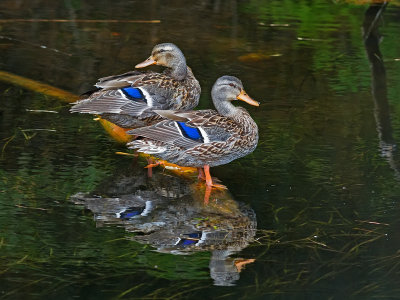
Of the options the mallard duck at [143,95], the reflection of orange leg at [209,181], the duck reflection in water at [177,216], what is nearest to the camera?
the duck reflection in water at [177,216]

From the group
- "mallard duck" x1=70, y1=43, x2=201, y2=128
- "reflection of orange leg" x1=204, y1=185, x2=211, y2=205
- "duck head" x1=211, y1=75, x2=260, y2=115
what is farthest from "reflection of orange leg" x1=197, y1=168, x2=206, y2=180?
"mallard duck" x1=70, y1=43, x2=201, y2=128

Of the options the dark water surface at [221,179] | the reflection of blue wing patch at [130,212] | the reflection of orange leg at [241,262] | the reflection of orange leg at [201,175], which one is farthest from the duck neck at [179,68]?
the reflection of orange leg at [241,262]

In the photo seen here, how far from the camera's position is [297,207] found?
256 inches

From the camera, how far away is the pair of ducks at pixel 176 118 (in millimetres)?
6961

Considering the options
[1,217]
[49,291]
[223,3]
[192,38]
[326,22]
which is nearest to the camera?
[49,291]

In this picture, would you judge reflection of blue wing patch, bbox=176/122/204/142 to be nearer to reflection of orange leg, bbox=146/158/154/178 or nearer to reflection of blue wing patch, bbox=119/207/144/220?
reflection of orange leg, bbox=146/158/154/178

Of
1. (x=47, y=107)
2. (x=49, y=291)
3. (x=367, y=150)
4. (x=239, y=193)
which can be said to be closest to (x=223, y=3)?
(x=47, y=107)

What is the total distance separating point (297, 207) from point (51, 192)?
196 cm

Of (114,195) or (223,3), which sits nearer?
(114,195)

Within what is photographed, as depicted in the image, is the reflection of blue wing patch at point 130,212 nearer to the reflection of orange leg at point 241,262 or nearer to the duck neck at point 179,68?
the reflection of orange leg at point 241,262

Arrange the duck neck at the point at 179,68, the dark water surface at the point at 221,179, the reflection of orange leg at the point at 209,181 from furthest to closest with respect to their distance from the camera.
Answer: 1. the duck neck at the point at 179,68
2. the reflection of orange leg at the point at 209,181
3. the dark water surface at the point at 221,179

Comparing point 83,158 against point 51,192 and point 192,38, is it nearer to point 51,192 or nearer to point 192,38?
point 51,192

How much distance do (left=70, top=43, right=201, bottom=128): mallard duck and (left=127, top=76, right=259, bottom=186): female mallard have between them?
0.63m

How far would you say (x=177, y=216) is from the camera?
20.7ft
